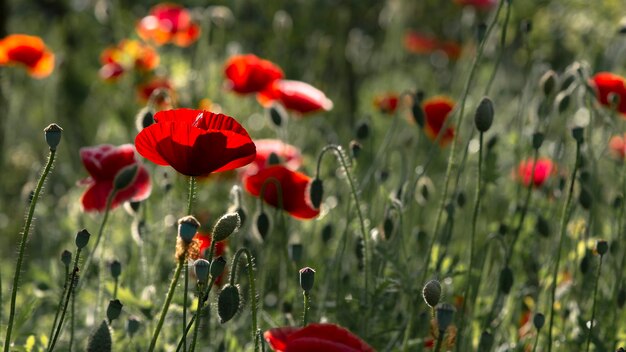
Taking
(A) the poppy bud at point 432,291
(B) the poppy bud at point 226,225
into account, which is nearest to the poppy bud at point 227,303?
(B) the poppy bud at point 226,225

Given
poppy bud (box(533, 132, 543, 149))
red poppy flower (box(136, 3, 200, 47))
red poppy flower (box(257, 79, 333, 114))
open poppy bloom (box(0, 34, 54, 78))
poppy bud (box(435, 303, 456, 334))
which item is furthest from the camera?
red poppy flower (box(136, 3, 200, 47))

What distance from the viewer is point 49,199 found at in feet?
15.3

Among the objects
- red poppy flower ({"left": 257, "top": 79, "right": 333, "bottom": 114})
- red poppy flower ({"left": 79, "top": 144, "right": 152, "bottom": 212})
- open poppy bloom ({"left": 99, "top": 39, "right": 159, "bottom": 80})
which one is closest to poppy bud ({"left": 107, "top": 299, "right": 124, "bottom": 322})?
red poppy flower ({"left": 79, "top": 144, "right": 152, "bottom": 212})

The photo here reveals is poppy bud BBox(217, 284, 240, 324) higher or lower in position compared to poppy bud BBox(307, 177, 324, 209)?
lower

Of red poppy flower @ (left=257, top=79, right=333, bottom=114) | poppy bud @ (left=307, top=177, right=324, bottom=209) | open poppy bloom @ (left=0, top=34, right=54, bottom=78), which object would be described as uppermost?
open poppy bloom @ (left=0, top=34, right=54, bottom=78)

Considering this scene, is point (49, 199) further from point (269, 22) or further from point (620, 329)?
point (620, 329)

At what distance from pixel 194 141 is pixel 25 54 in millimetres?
2304

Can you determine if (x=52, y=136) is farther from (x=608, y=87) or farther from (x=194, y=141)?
(x=608, y=87)

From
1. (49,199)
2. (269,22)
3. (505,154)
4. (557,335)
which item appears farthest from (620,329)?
(269,22)

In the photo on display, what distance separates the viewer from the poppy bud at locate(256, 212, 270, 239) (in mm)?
2113

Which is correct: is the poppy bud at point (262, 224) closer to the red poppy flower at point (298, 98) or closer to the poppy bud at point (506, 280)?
the poppy bud at point (506, 280)

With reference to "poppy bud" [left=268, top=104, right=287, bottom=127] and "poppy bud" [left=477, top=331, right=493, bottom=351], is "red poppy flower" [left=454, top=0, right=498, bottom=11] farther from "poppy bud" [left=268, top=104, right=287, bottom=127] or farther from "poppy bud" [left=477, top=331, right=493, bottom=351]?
"poppy bud" [left=477, top=331, right=493, bottom=351]

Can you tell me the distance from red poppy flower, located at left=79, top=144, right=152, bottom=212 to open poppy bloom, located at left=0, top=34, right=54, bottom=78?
1.67m

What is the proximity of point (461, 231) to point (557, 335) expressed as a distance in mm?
1118
